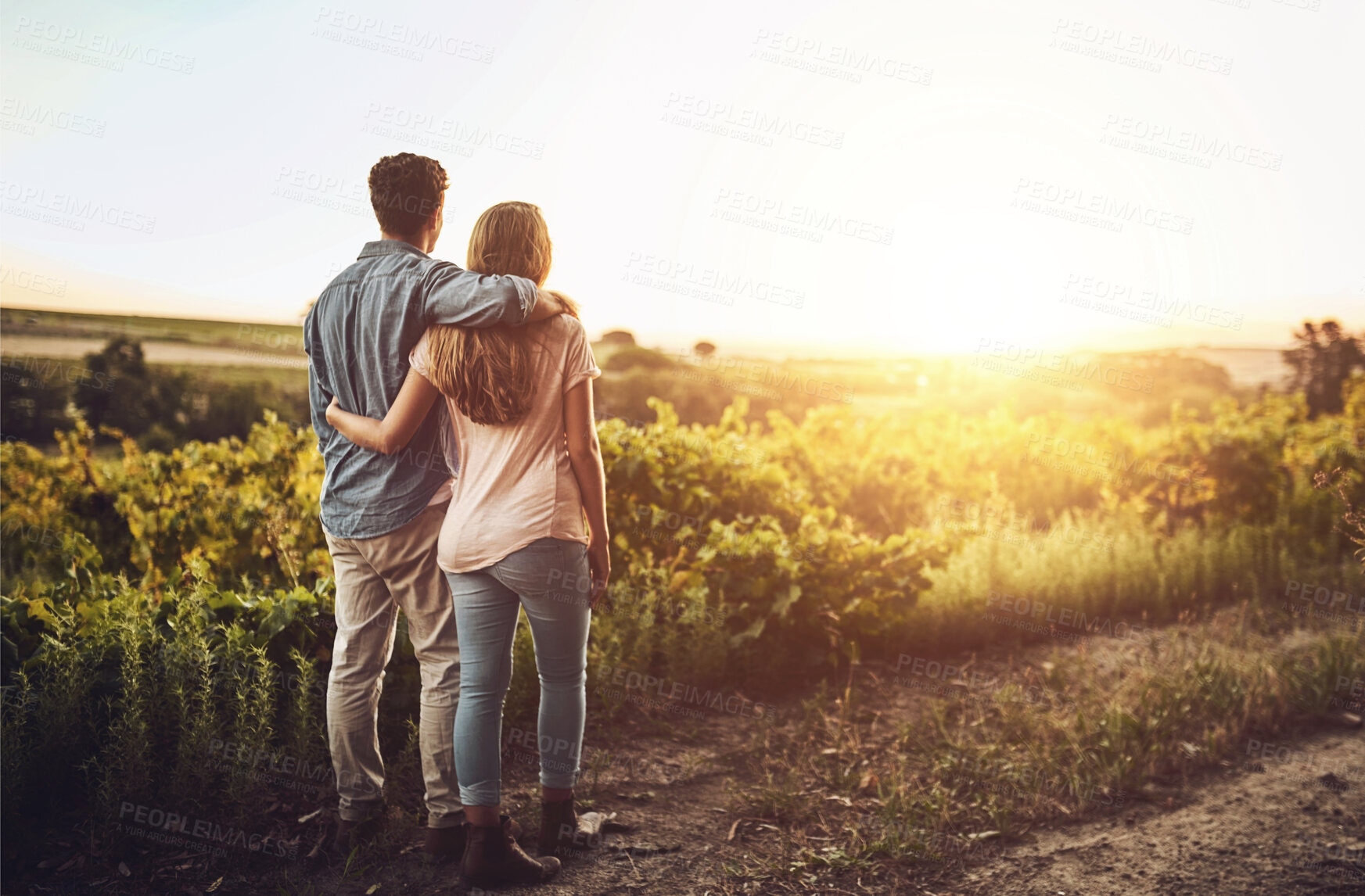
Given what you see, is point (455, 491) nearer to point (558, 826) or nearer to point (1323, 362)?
point (558, 826)

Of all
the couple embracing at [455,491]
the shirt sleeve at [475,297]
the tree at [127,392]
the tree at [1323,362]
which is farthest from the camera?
the tree at [1323,362]

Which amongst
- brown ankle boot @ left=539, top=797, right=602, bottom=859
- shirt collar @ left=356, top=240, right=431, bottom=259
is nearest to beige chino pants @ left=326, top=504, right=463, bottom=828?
brown ankle boot @ left=539, top=797, right=602, bottom=859

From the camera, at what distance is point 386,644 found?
254cm

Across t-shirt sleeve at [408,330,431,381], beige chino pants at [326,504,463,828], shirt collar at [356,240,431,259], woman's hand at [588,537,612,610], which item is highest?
shirt collar at [356,240,431,259]

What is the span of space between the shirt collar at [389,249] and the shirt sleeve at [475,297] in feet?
0.42

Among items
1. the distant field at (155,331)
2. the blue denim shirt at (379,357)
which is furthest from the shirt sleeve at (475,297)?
the distant field at (155,331)

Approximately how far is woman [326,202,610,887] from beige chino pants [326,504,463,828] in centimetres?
9

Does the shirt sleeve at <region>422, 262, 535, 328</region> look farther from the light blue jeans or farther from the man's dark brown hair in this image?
the light blue jeans

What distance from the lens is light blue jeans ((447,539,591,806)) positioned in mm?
2334

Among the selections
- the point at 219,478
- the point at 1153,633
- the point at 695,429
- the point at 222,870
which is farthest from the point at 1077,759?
the point at 219,478

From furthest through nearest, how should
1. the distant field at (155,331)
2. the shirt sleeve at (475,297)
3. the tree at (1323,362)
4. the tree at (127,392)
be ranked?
the tree at (1323,362) → the tree at (127,392) → the distant field at (155,331) → the shirt sleeve at (475,297)

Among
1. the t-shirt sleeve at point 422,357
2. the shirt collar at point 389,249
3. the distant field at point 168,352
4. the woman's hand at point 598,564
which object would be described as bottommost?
the woman's hand at point 598,564

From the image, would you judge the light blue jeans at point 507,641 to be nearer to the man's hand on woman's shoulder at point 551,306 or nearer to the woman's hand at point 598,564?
the woman's hand at point 598,564

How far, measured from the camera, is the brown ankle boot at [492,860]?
245 cm
